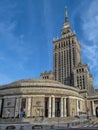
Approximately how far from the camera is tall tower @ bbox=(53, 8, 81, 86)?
12810cm

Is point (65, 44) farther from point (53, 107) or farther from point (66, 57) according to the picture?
point (53, 107)

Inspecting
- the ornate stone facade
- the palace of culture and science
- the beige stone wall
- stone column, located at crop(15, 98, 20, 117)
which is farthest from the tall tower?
stone column, located at crop(15, 98, 20, 117)

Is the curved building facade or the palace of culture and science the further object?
the palace of culture and science

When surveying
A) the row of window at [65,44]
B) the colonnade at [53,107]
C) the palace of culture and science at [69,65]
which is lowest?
the colonnade at [53,107]

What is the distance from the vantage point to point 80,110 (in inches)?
3531

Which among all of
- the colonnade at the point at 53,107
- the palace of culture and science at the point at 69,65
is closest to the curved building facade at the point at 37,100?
the colonnade at the point at 53,107

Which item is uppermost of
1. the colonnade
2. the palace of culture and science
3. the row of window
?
the row of window

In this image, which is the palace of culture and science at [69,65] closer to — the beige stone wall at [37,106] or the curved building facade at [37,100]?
the curved building facade at [37,100]

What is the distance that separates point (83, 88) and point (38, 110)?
49.6 meters

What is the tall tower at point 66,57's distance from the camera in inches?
5043

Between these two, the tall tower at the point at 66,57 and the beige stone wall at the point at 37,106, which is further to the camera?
the tall tower at the point at 66,57

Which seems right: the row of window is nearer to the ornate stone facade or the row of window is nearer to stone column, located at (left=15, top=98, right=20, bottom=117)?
the ornate stone facade

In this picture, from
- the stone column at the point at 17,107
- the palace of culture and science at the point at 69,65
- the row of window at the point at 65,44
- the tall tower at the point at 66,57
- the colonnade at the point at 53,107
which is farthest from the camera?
the row of window at the point at 65,44

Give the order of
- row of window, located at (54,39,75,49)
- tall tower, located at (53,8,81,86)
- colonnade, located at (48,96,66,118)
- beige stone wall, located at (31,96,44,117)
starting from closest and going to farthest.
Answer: beige stone wall, located at (31,96,44,117) < colonnade, located at (48,96,66,118) < tall tower, located at (53,8,81,86) < row of window, located at (54,39,75,49)
